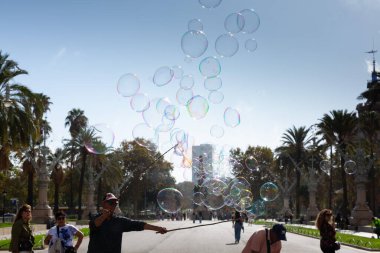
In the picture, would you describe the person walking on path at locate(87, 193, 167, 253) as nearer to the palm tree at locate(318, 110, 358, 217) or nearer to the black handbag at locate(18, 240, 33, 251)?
the black handbag at locate(18, 240, 33, 251)

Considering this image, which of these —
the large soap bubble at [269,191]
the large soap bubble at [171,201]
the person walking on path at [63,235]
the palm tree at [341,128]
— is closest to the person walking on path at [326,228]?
the person walking on path at [63,235]

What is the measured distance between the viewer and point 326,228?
1057cm

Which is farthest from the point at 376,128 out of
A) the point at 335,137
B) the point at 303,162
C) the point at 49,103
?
the point at 49,103

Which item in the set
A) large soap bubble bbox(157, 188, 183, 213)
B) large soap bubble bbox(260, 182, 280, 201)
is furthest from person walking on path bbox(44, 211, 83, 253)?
large soap bubble bbox(260, 182, 280, 201)

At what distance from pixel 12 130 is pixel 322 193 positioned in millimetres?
78543

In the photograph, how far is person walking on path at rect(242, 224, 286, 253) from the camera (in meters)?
5.96

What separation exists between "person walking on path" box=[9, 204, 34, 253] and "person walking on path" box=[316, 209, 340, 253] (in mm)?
5484

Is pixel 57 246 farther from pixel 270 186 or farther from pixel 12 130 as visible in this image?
pixel 270 186

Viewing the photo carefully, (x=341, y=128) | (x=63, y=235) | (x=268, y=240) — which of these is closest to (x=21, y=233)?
(x=63, y=235)

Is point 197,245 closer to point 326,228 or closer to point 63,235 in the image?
point 326,228

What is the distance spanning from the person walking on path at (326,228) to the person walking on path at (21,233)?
18.0 feet

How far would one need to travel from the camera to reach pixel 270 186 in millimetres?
32656

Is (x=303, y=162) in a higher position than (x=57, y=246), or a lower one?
higher

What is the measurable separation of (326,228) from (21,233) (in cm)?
577
